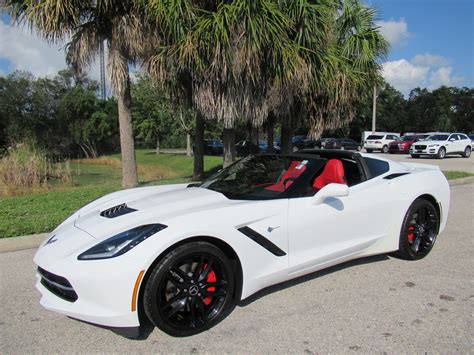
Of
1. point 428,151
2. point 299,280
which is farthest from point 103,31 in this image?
point 428,151

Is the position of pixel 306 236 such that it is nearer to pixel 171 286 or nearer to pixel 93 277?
pixel 171 286

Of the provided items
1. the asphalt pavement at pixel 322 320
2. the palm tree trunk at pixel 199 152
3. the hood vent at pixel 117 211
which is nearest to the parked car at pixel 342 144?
the palm tree trunk at pixel 199 152

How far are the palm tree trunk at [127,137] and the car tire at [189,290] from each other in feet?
25.1

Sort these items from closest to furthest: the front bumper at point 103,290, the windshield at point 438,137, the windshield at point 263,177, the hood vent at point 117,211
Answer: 1. the front bumper at point 103,290
2. the hood vent at point 117,211
3. the windshield at point 263,177
4. the windshield at point 438,137

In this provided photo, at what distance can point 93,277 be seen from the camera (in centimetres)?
253

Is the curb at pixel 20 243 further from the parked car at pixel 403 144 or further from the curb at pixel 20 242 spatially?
the parked car at pixel 403 144

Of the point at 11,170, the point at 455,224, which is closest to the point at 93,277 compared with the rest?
the point at 455,224

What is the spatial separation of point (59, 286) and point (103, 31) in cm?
870

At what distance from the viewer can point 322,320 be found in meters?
3.06

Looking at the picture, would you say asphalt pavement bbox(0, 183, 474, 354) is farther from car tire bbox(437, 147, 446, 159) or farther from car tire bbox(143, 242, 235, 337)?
car tire bbox(437, 147, 446, 159)

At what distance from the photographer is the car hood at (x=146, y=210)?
2.92 m

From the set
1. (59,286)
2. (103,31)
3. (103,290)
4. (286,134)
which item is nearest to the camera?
(103,290)

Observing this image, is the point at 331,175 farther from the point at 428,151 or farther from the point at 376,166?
the point at 428,151

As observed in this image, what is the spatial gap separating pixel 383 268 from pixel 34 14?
29.1ft
